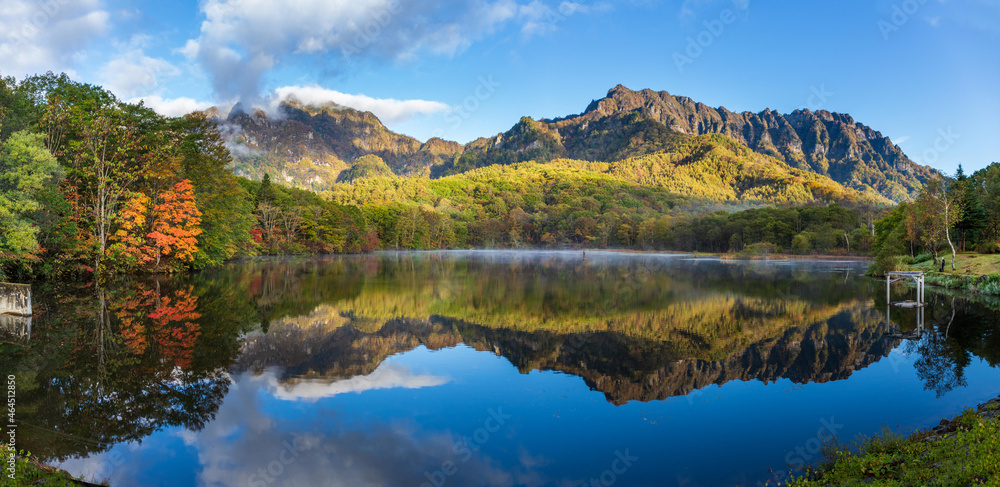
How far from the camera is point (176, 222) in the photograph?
31562 mm

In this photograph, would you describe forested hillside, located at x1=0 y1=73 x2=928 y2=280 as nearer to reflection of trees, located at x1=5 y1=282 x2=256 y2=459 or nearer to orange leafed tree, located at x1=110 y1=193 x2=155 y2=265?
orange leafed tree, located at x1=110 y1=193 x2=155 y2=265

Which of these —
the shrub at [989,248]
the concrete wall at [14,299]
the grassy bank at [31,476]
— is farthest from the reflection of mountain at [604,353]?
the shrub at [989,248]

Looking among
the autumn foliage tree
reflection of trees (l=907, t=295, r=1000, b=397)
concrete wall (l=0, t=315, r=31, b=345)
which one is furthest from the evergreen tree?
reflection of trees (l=907, t=295, r=1000, b=397)

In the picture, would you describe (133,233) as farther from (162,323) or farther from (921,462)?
(921,462)

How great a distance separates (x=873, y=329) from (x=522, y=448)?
51.1ft

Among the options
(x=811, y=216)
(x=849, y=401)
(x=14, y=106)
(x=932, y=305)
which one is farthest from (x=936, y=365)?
(x=811, y=216)

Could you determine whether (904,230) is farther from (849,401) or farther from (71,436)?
(71,436)

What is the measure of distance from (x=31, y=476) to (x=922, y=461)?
31.5 ft

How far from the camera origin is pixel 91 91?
92.0ft

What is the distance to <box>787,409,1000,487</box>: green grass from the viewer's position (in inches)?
179

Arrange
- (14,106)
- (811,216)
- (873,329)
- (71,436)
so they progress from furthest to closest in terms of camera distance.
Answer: (811,216), (14,106), (873,329), (71,436)

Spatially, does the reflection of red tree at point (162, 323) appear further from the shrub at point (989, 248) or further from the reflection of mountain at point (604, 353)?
the shrub at point (989, 248)

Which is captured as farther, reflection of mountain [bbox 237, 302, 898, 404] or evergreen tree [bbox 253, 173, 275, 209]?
evergreen tree [bbox 253, 173, 275, 209]

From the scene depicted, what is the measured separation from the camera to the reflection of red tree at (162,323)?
38.9 ft
